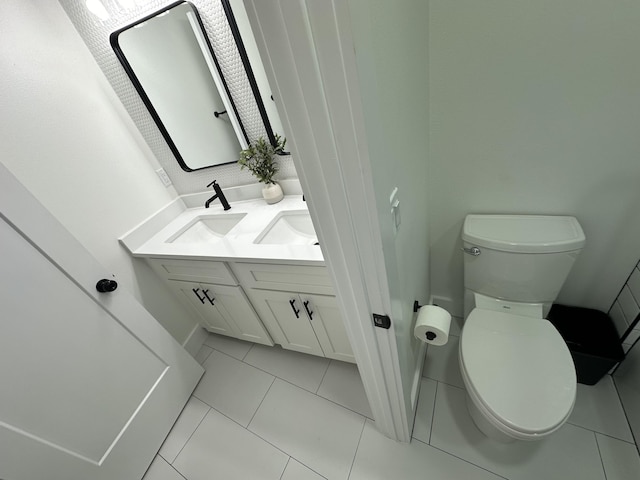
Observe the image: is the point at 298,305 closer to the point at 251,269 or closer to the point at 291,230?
the point at 251,269

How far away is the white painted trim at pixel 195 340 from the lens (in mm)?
1799

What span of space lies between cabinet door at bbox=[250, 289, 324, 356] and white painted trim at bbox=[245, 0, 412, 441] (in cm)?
58

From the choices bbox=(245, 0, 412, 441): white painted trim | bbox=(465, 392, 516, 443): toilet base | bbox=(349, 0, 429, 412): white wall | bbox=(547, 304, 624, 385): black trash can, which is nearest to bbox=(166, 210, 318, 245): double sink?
bbox=(349, 0, 429, 412): white wall

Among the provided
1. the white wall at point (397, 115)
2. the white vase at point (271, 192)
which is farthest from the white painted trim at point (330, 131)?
the white vase at point (271, 192)

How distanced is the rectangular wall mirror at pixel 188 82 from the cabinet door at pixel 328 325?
0.92 meters

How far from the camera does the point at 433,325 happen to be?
90cm

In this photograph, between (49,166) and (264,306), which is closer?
(49,166)

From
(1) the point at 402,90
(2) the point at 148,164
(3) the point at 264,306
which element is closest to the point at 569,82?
(1) the point at 402,90

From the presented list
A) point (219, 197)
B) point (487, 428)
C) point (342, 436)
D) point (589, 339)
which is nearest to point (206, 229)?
point (219, 197)

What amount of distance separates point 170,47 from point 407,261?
1.61m

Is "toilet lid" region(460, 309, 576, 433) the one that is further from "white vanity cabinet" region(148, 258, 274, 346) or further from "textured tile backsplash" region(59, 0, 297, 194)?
"textured tile backsplash" region(59, 0, 297, 194)

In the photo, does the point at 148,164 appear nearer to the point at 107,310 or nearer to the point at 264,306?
the point at 107,310

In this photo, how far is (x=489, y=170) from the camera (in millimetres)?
1024

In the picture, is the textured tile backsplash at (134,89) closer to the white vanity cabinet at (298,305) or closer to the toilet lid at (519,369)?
the white vanity cabinet at (298,305)
